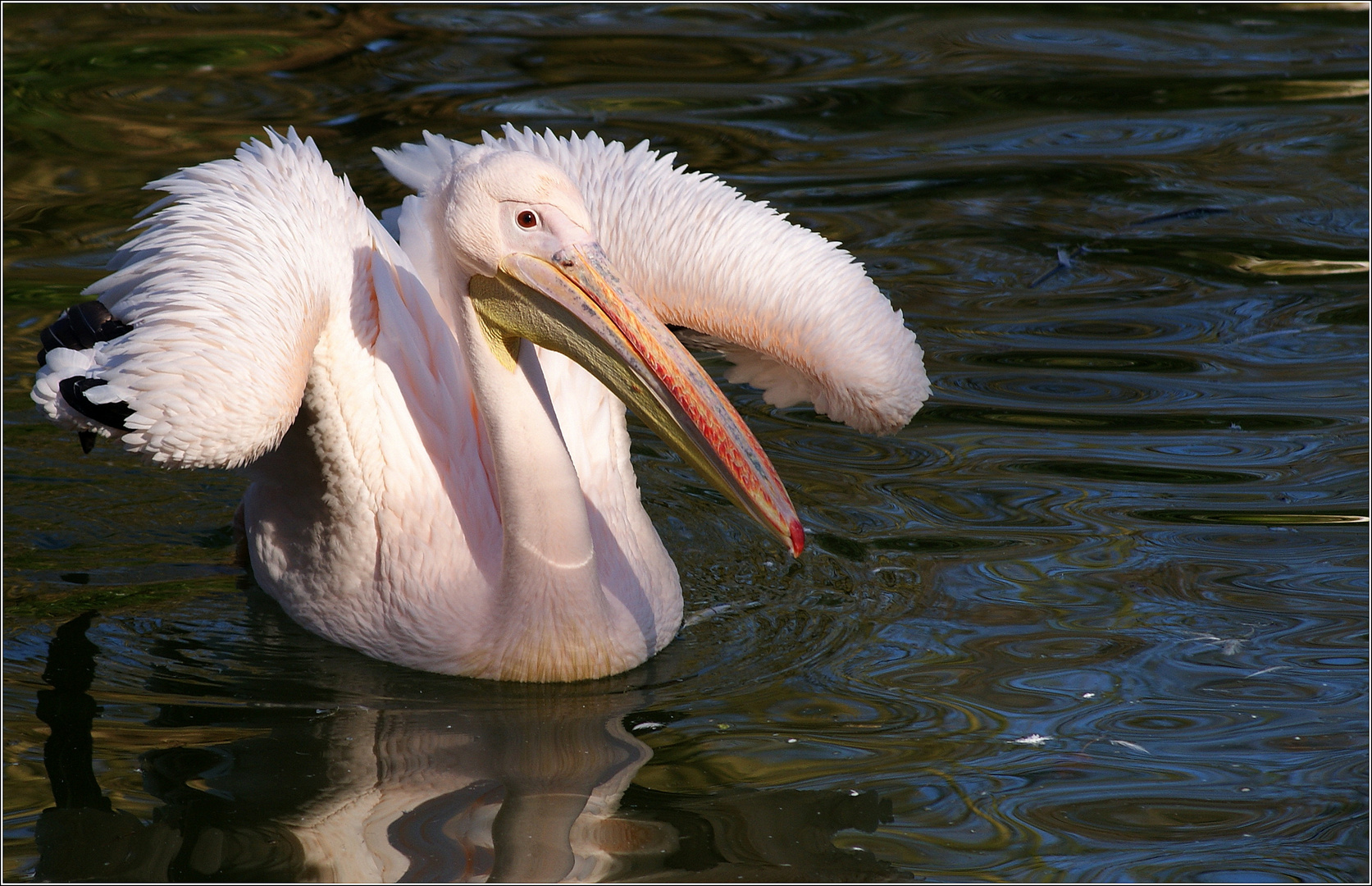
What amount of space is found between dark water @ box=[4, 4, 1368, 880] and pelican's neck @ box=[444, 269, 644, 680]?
0.12 metres

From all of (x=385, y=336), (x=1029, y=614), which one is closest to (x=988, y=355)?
(x=1029, y=614)

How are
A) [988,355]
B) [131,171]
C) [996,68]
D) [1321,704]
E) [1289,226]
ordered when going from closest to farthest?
1. [1321,704]
2. [988,355]
3. [1289,226]
4. [131,171]
5. [996,68]

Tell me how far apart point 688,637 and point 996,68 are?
599 cm

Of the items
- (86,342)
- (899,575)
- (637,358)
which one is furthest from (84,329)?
(899,575)

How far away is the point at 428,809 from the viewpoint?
3.68m

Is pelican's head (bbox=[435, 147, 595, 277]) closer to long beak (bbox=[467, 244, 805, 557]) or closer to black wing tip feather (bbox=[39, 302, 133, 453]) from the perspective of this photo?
long beak (bbox=[467, 244, 805, 557])

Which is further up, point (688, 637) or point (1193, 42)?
point (1193, 42)

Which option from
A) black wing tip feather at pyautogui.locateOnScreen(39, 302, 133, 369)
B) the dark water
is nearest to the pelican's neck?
the dark water

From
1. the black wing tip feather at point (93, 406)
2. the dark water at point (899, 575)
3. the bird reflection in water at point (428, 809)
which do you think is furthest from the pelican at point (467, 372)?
the bird reflection in water at point (428, 809)

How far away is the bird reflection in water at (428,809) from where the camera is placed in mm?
3494

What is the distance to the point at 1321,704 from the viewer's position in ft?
13.5

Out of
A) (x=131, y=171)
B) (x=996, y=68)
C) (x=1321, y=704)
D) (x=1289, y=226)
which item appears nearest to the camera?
(x=1321, y=704)

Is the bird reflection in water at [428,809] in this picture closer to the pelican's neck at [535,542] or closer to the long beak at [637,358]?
the pelican's neck at [535,542]

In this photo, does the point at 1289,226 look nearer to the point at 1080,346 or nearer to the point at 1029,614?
the point at 1080,346
